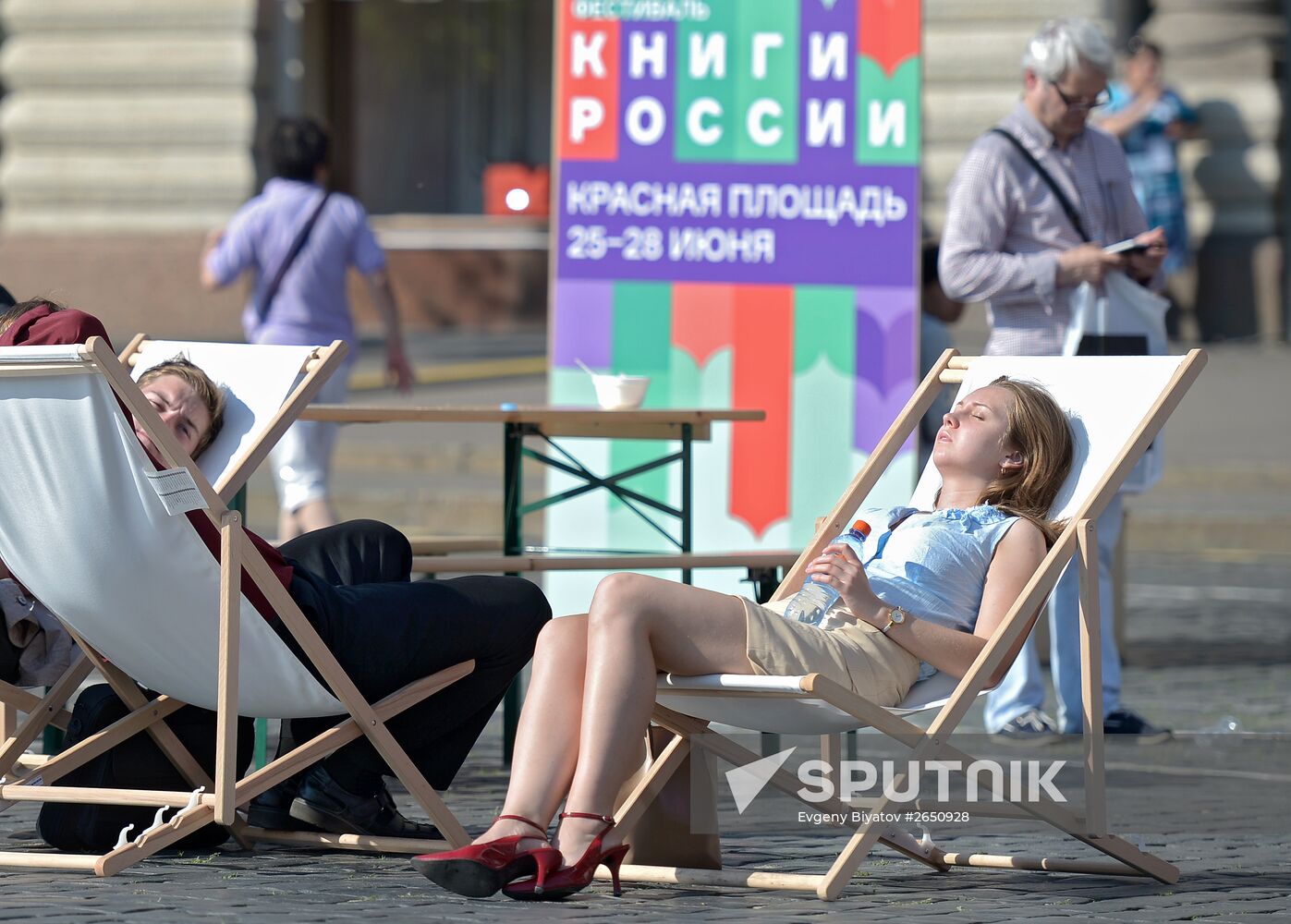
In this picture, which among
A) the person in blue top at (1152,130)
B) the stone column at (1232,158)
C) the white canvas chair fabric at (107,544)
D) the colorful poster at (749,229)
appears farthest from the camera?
the stone column at (1232,158)

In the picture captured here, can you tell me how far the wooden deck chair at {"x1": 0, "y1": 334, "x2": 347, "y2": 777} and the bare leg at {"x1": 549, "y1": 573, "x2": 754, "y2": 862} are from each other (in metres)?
0.86

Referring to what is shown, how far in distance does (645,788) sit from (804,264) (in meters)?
3.13

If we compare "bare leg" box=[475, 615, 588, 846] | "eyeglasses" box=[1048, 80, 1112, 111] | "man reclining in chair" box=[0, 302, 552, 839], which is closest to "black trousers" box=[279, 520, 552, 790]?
"man reclining in chair" box=[0, 302, 552, 839]

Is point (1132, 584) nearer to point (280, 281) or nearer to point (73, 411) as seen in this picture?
point (280, 281)

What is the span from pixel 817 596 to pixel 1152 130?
1207cm

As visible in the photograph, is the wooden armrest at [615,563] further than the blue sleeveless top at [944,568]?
Yes

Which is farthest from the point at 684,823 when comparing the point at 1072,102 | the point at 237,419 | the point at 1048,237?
the point at 1072,102

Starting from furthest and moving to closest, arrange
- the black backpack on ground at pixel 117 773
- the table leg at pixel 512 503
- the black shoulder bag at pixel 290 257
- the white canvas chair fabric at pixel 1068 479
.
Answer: the black shoulder bag at pixel 290 257
the table leg at pixel 512 503
the black backpack on ground at pixel 117 773
the white canvas chair fabric at pixel 1068 479

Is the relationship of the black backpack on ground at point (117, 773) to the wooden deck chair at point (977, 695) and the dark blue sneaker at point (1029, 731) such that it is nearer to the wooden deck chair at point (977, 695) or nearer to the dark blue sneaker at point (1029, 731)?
the wooden deck chair at point (977, 695)

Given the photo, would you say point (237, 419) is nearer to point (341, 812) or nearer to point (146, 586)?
point (146, 586)

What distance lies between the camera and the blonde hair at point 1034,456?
14.9ft

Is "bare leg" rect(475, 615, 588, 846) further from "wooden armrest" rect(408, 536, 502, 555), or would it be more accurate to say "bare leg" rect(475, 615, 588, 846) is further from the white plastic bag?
the white plastic bag
